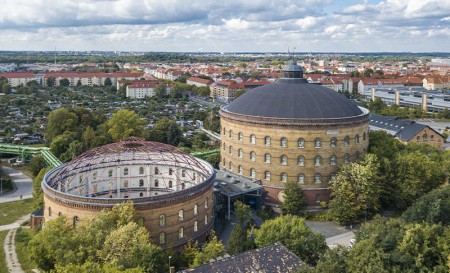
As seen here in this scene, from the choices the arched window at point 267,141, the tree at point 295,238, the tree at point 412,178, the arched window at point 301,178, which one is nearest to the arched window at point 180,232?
the tree at point 295,238

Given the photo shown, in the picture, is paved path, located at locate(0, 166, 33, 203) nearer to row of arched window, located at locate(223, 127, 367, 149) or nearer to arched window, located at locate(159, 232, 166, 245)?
arched window, located at locate(159, 232, 166, 245)

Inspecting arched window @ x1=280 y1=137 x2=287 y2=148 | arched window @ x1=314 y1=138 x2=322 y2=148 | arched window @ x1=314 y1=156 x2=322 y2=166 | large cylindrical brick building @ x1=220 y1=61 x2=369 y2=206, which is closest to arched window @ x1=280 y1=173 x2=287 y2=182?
large cylindrical brick building @ x1=220 y1=61 x2=369 y2=206

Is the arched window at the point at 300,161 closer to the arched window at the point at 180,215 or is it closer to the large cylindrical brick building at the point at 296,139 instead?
the large cylindrical brick building at the point at 296,139

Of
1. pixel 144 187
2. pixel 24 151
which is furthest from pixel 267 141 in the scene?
pixel 24 151

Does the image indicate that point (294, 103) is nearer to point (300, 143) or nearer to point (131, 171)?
point (300, 143)

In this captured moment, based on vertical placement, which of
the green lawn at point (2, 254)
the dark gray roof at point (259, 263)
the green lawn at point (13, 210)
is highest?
the dark gray roof at point (259, 263)
